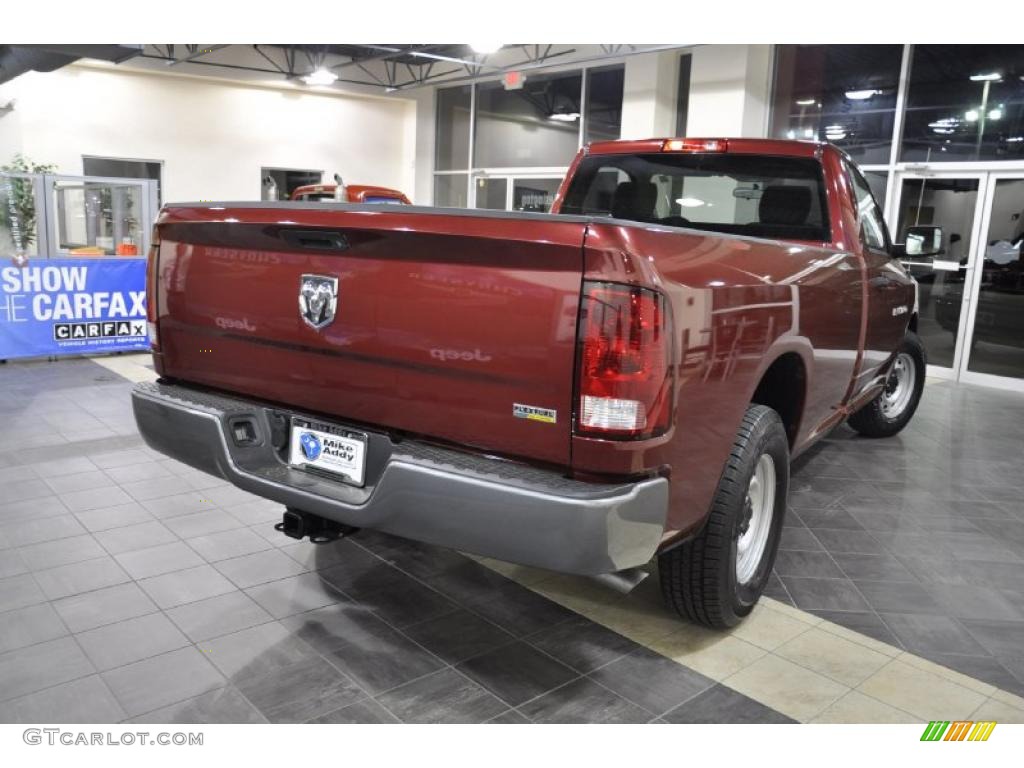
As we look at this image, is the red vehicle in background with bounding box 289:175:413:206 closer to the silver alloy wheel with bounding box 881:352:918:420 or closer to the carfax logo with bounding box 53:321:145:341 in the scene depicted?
the carfax logo with bounding box 53:321:145:341

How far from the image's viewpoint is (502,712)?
2.47 metres

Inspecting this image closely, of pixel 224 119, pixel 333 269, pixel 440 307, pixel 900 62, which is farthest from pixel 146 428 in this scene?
pixel 224 119

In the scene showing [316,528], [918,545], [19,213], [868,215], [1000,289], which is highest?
[868,215]

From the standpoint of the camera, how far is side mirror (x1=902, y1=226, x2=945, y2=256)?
15.2 ft

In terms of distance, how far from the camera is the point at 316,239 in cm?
250

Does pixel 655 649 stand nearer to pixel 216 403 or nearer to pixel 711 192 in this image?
pixel 216 403

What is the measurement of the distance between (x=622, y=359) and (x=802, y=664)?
146 centimetres

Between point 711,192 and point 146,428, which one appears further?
point 711,192

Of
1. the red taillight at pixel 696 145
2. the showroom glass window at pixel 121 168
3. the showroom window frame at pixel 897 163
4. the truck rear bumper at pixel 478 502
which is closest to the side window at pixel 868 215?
the red taillight at pixel 696 145

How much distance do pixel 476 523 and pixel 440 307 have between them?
59 centimetres

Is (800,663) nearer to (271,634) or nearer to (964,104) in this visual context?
(271,634)

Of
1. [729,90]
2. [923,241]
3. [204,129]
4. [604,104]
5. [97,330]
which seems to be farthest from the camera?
[204,129]

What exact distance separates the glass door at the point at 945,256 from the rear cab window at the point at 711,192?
6.00 m

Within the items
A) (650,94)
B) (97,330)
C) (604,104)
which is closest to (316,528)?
(97,330)
